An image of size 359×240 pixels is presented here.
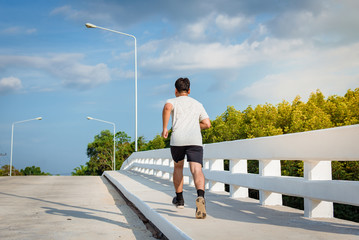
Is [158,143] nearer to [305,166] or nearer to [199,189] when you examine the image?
[199,189]

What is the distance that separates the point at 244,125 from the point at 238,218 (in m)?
54.0

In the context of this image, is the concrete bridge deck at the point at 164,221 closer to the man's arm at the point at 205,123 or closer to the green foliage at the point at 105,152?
the man's arm at the point at 205,123

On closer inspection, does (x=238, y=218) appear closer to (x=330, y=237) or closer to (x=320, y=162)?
(x=320, y=162)

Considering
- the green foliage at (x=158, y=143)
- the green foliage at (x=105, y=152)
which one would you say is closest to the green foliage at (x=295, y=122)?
the green foliage at (x=158, y=143)

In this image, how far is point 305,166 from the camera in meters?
5.38

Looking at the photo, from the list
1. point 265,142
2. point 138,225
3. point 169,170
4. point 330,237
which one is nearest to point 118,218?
point 138,225

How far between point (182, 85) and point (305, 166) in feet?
6.25

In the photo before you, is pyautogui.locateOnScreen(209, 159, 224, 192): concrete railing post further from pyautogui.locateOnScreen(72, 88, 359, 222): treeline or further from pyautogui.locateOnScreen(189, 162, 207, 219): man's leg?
A: pyautogui.locateOnScreen(72, 88, 359, 222): treeline

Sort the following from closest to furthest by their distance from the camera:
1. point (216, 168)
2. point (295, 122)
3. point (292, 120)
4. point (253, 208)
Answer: point (253, 208) → point (216, 168) → point (295, 122) → point (292, 120)

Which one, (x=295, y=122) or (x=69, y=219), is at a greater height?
(x=295, y=122)

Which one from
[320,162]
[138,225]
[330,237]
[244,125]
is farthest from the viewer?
[244,125]

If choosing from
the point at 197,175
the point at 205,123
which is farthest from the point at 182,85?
the point at 197,175

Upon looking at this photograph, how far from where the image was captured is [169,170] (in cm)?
1304

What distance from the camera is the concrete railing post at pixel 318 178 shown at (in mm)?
5285
